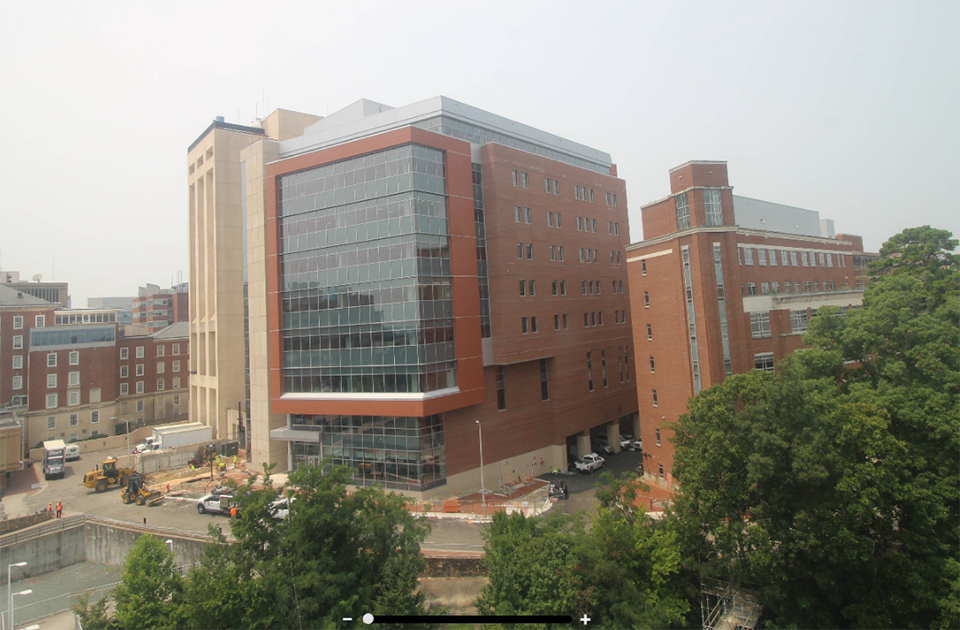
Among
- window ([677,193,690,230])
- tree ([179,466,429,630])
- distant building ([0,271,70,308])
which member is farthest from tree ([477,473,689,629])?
distant building ([0,271,70,308])

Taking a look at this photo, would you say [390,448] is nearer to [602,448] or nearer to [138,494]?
[138,494]

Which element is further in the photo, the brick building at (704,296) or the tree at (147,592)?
the brick building at (704,296)

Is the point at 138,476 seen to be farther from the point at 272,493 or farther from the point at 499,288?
the point at 499,288

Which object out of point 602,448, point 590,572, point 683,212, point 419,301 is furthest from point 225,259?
point 590,572

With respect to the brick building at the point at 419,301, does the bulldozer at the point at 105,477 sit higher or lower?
lower

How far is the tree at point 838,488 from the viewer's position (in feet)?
67.3

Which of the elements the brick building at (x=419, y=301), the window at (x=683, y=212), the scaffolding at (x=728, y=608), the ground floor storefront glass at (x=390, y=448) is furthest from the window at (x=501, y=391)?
the scaffolding at (x=728, y=608)

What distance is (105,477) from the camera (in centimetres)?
4444

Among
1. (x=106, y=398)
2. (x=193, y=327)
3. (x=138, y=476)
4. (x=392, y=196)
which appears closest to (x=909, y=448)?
(x=392, y=196)

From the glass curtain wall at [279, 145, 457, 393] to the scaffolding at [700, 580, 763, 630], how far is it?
20.3 metres

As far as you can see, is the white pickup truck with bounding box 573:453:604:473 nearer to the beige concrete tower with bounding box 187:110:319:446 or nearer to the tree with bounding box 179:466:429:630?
the tree with bounding box 179:466:429:630

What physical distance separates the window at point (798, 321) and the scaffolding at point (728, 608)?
808 inches

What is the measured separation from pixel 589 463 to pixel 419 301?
21.9 meters

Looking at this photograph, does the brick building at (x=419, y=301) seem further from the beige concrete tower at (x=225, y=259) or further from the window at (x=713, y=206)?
the window at (x=713, y=206)
